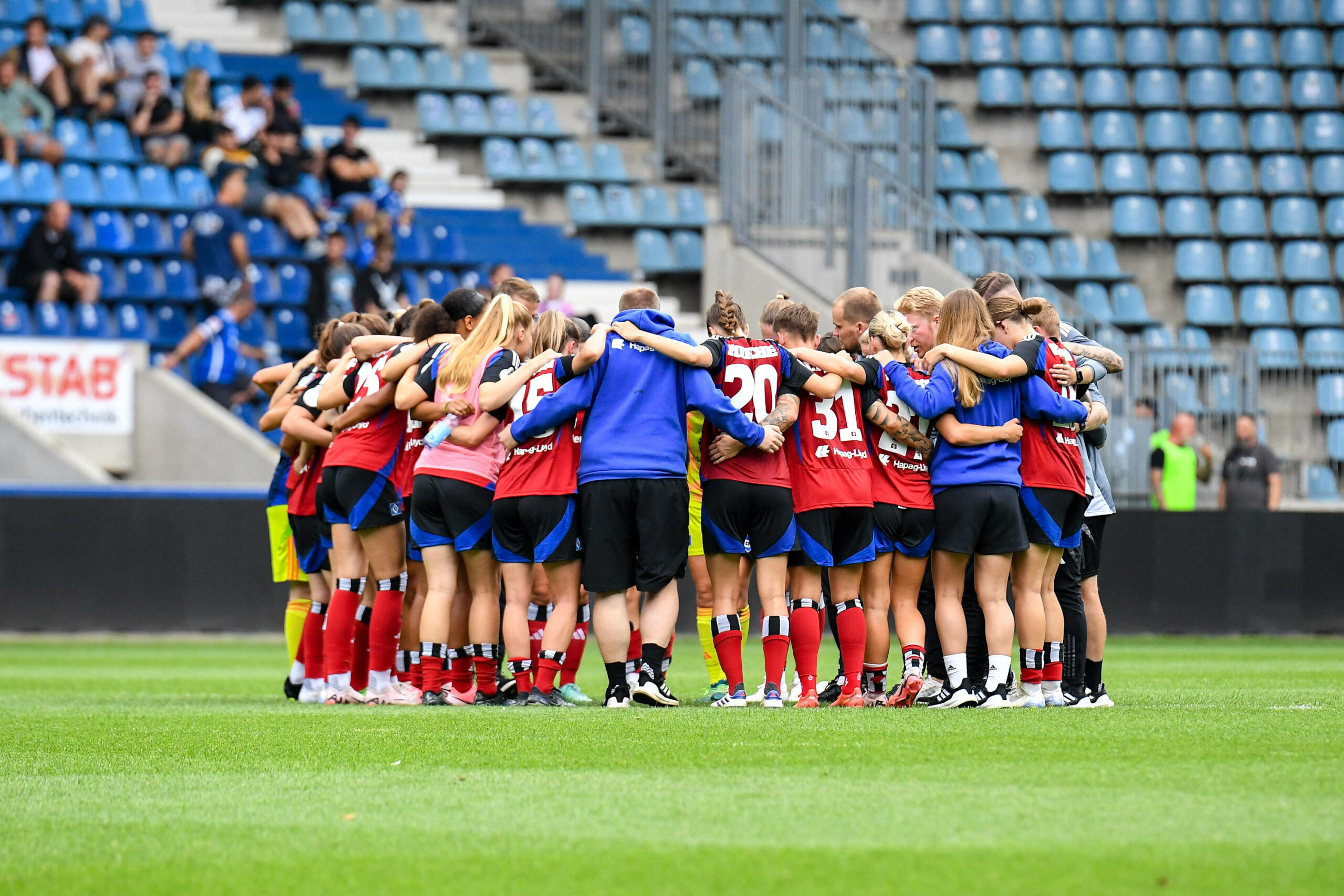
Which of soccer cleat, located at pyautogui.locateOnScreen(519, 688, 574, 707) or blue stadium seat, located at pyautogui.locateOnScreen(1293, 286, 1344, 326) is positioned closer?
soccer cleat, located at pyautogui.locateOnScreen(519, 688, 574, 707)

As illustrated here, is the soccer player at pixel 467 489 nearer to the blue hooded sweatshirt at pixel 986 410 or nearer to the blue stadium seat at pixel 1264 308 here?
the blue hooded sweatshirt at pixel 986 410

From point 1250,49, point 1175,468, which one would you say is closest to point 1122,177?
point 1250,49

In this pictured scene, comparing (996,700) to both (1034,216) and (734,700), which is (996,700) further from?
(1034,216)

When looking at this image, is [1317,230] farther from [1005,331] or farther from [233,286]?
[1005,331]

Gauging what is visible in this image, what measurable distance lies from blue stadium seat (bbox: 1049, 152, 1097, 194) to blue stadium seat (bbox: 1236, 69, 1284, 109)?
8.33ft

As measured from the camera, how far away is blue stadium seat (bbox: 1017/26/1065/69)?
2414 centimetres

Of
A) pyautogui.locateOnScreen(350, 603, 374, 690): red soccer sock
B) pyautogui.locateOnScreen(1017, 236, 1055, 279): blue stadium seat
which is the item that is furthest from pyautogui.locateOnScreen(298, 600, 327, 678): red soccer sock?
pyautogui.locateOnScreen(1017, 236, 1055, 279): blue stadium seat

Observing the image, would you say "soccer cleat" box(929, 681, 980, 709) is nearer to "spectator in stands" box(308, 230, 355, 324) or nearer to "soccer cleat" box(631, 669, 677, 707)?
"soccer cleat" box(631, 669, 677, 707)

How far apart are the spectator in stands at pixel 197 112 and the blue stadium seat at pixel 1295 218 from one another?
13.6 metres

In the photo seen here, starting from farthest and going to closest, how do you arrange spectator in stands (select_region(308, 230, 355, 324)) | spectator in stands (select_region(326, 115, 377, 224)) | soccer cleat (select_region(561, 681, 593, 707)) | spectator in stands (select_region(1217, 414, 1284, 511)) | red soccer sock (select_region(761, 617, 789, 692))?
spectator in stands (select_region(326, 115, 377, 224)) < spectator in stands (select_region(308, 230, 355, 324)) < spectator in stands (select_region(1217, 414, 1284, 511)) < soccer cleat (select_region(561, 681, 593, 707)) < red soccer sock (select_region(761, 617, 789, 692))

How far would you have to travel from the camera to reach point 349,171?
19.9 m

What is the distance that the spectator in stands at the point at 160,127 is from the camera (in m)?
19.5

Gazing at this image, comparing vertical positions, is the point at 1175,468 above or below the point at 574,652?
above

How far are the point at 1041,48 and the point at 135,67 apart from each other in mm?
12291
